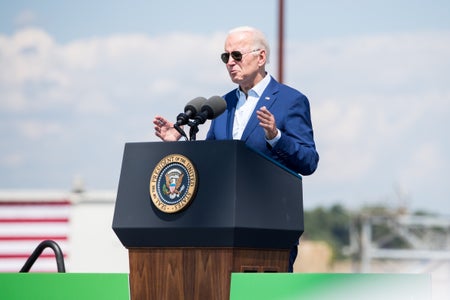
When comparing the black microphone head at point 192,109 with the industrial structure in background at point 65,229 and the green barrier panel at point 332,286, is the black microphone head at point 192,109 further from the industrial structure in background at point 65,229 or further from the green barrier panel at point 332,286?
the industrial structure in background at point 65,229

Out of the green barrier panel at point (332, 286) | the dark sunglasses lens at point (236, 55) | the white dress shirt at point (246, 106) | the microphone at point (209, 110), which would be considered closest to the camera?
the green barrier panel at point (332, 286)

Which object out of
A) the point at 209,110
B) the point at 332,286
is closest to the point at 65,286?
the point at 209,110

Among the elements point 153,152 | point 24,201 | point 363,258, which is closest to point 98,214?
point 24,201

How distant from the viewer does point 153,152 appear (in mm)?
4711

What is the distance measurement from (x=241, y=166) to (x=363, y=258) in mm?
51990

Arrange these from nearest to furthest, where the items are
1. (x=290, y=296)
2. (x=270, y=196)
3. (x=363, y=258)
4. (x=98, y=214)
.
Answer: (x=290, y=296)
(x=270, y=196)
(x=98, y=214)
(x=363, y=258)

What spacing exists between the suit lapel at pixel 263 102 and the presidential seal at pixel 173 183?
0.73 m

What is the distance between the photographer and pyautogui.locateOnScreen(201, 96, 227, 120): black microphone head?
16.0 ft

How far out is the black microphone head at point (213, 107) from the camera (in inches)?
192

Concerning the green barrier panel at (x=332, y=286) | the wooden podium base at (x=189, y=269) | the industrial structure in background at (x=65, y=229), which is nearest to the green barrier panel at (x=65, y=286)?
the wooden podium base at (x=189, y=269)

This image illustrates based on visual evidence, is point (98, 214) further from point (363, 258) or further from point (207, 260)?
point (363, 258)

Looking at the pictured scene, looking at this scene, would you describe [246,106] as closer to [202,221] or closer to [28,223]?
[202,221]

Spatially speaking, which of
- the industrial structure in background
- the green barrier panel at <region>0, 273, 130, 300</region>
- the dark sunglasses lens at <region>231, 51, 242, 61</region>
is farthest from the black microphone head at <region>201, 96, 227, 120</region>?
the industrial structure in background

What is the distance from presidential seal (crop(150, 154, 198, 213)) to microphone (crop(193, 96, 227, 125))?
32cm
